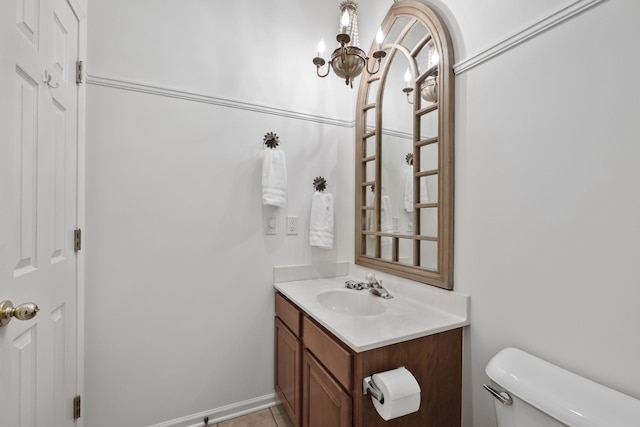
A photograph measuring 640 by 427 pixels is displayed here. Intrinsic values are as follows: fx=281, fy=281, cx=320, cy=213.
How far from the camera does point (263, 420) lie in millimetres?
1769

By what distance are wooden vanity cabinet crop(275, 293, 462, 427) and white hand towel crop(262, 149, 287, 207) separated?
710 mm

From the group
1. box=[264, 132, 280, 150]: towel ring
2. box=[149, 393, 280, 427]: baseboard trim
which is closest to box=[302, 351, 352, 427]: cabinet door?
box=[149, 393, 280, 427]: baseboard trim

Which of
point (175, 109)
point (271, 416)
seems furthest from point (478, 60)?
point (271, 416)

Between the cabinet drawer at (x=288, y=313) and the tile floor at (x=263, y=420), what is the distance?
2.03 feet

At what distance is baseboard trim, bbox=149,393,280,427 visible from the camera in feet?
5.49

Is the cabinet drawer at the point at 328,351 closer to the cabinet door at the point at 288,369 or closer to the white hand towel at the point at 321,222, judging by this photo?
the cabinet door at the point at 288,369

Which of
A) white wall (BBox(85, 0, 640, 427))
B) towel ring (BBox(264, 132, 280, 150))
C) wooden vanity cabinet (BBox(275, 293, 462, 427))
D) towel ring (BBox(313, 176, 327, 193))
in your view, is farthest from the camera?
towel ring (BBox(313, 176, 327, 193))

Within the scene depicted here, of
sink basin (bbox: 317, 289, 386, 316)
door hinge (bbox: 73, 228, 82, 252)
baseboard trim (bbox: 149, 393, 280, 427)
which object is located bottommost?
baseboard trim (bbox: 149, 393, 280, 427)

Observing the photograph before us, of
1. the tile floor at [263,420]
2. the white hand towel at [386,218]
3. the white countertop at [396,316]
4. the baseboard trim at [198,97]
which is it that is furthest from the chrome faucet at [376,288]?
the baseboard trim at [198,97]

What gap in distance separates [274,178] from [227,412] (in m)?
1.51

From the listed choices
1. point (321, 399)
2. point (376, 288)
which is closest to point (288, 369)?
point (321, 399)

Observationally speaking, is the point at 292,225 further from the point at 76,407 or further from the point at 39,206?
the point at 76,407

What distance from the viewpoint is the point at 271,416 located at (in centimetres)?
180

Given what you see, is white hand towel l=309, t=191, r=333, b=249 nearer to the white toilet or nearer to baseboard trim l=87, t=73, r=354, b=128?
baseboard trim l=87, t=73, r=354, b=128
